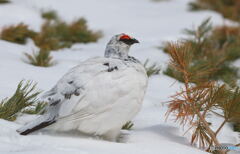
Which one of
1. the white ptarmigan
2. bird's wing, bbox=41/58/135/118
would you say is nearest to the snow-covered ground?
the white ptarmigan

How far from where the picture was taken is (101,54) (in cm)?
520

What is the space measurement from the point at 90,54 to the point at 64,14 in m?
1.61

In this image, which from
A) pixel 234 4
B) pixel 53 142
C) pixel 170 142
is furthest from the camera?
Result: pixel 234 4

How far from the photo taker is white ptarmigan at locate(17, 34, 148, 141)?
275cm

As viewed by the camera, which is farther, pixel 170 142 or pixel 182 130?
pixel 182 130

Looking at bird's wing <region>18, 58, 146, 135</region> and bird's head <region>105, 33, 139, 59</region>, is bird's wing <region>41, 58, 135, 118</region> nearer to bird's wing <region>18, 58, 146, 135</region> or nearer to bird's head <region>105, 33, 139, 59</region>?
bird's wing <region>18, 58, 146, 135</region>

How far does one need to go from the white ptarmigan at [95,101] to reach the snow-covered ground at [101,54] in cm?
7

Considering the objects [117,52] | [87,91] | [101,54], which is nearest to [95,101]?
[87,91]

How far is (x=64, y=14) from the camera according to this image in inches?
260

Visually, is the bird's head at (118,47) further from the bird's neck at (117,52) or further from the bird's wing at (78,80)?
the bird's wing at (78,80)

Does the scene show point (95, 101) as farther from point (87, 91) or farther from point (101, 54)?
point (101, 54)

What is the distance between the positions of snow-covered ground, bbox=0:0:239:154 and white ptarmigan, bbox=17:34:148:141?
0.07m

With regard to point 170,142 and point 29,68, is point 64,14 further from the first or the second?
point 170,142

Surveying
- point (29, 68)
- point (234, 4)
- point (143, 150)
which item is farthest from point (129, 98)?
point (234, 4)
